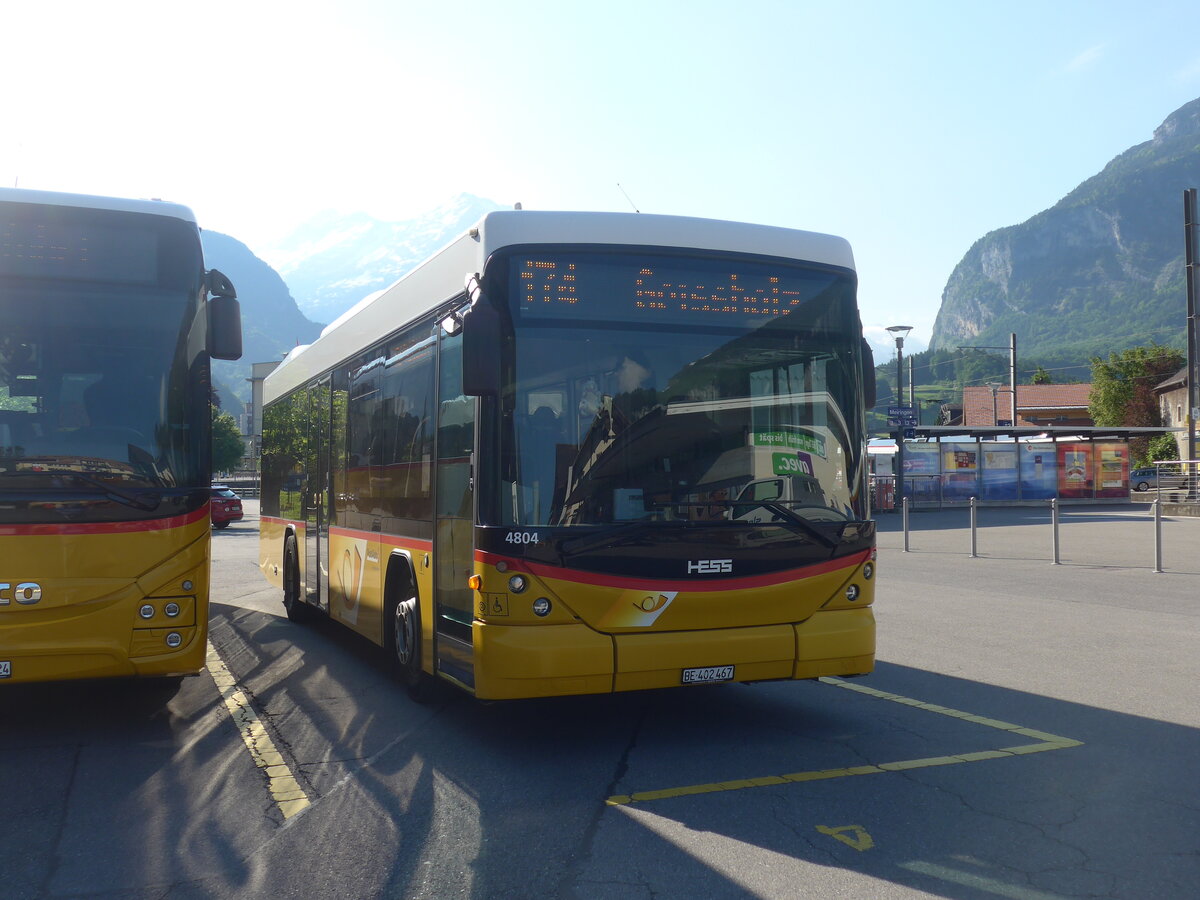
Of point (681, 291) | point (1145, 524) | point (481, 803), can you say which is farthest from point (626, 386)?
point (1145, 524)

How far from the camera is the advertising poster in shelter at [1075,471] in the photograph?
142 ft

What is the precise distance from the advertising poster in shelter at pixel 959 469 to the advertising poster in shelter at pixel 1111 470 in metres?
5.68

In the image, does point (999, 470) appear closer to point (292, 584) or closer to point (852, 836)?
point (292, 584)

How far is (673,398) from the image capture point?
252 inches

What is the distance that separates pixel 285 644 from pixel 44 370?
15.8ft

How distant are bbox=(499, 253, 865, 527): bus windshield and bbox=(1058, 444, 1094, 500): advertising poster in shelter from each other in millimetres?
39565

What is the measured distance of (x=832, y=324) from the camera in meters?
6.96

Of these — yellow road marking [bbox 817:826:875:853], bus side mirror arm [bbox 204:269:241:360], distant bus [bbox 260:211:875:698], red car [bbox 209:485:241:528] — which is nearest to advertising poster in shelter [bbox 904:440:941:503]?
red car [bbox 209:485:241:528]

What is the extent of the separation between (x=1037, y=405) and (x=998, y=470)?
68494 mm

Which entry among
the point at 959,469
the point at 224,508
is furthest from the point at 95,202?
the point at 959,469

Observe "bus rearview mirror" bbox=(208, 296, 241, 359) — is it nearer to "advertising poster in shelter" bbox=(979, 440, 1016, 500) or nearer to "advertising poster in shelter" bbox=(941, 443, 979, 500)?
"advertising poster in shelter" bbox=(941, 443, 979, 500)

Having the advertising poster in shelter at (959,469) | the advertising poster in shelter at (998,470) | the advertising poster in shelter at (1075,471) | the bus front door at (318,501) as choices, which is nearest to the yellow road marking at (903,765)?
the bus front door at (318,501)

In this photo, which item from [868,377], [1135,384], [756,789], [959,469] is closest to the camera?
[756,789]

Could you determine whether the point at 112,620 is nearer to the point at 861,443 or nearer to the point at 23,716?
the point at 23,716
